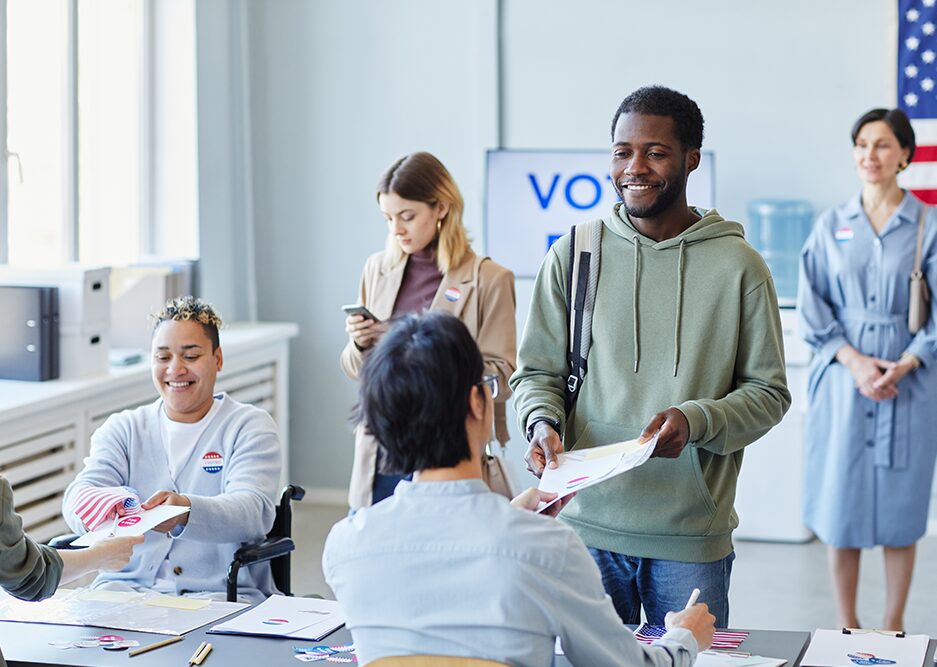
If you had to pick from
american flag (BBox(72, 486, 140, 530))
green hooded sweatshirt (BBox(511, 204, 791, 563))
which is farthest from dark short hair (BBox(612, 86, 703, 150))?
american flag (BBox(72, 486, 140, 530))

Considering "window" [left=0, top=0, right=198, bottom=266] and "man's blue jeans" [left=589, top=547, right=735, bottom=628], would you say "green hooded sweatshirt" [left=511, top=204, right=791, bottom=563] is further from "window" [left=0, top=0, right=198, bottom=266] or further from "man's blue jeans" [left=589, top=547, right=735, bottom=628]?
"window" [left=0, top=0, right=198, bottom=266]

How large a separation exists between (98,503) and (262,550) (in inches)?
14.8

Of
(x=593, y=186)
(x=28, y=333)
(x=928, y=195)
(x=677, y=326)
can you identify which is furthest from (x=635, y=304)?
(x=928, y=195)

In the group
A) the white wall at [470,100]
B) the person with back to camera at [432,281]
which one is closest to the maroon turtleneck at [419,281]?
the person with back to camera at [432,281]

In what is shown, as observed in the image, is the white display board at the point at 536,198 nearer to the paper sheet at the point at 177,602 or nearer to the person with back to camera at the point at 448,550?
the paper sheet at the point at 177,602

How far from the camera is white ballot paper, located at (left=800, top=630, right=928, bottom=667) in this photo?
206 cm

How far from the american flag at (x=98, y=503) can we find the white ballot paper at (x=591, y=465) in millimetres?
986

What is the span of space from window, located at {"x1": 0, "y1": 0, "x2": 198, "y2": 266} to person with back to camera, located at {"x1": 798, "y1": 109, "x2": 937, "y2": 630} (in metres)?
2.97

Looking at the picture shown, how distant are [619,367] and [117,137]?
381cm

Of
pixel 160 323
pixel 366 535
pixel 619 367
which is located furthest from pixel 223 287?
pixel 366 535

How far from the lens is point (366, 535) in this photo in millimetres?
1713

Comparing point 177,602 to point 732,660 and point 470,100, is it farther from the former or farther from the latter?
point 470,100

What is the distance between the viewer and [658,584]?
7.66 feet

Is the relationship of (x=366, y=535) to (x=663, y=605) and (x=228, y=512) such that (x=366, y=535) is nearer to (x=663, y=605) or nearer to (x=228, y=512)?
(x=663, y=605)
